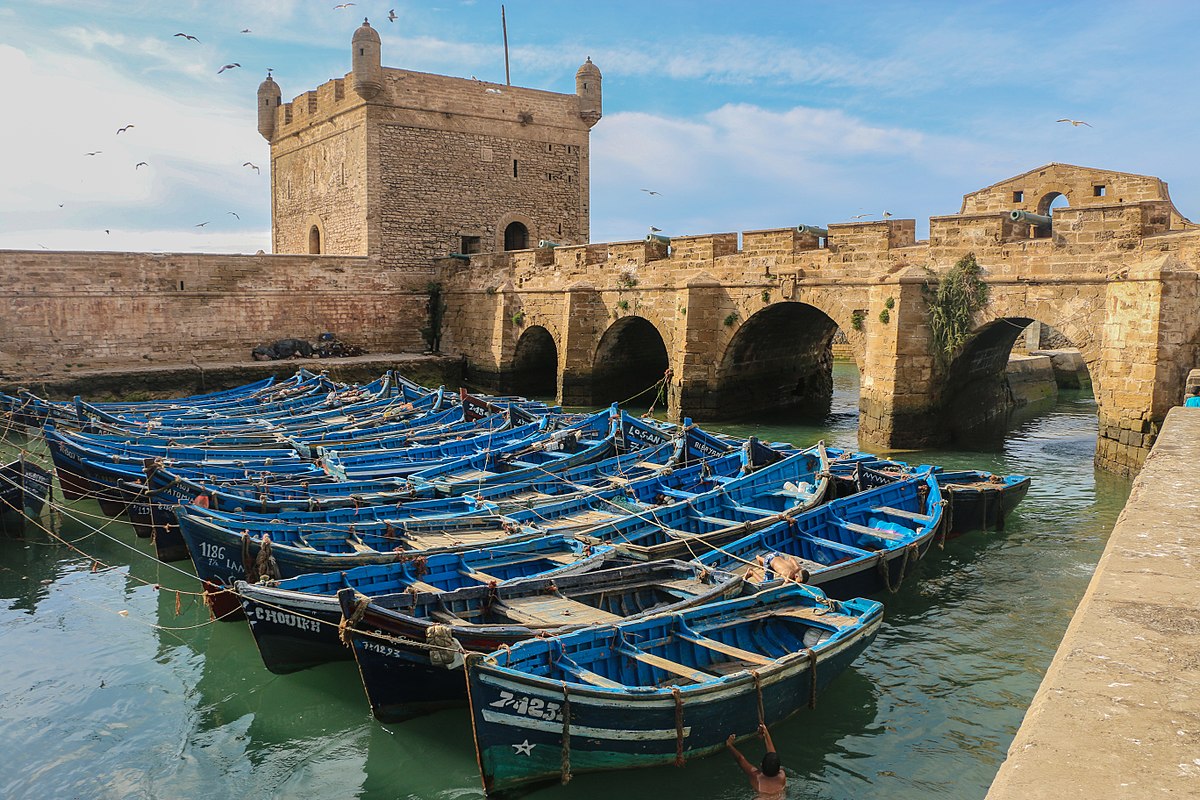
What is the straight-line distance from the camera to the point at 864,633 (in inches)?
291

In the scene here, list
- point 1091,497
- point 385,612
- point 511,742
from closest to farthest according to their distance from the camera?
point 511,742, point 385,612, point 1091,497

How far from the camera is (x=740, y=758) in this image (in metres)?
6.41

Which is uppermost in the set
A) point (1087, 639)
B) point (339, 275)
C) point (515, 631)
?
point (339, 275)

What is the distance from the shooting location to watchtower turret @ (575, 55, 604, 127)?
33000 millimetres

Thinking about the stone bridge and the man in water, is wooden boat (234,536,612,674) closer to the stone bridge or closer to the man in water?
the man in water

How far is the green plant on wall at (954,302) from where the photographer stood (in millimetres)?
16750

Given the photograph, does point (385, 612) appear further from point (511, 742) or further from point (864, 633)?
point (864, 633)

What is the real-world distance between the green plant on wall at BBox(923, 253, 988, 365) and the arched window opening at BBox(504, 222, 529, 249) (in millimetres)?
18626

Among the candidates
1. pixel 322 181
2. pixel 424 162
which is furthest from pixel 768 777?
pixel 322 181

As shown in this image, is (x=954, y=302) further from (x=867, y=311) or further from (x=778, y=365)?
(x=778, y=365)

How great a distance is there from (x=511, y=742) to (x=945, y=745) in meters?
3.45

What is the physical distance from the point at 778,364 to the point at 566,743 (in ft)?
→ 61.2

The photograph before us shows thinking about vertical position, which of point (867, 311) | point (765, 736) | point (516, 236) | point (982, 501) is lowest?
point (765, 736)

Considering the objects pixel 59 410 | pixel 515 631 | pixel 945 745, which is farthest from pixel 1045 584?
pixel 59 410
